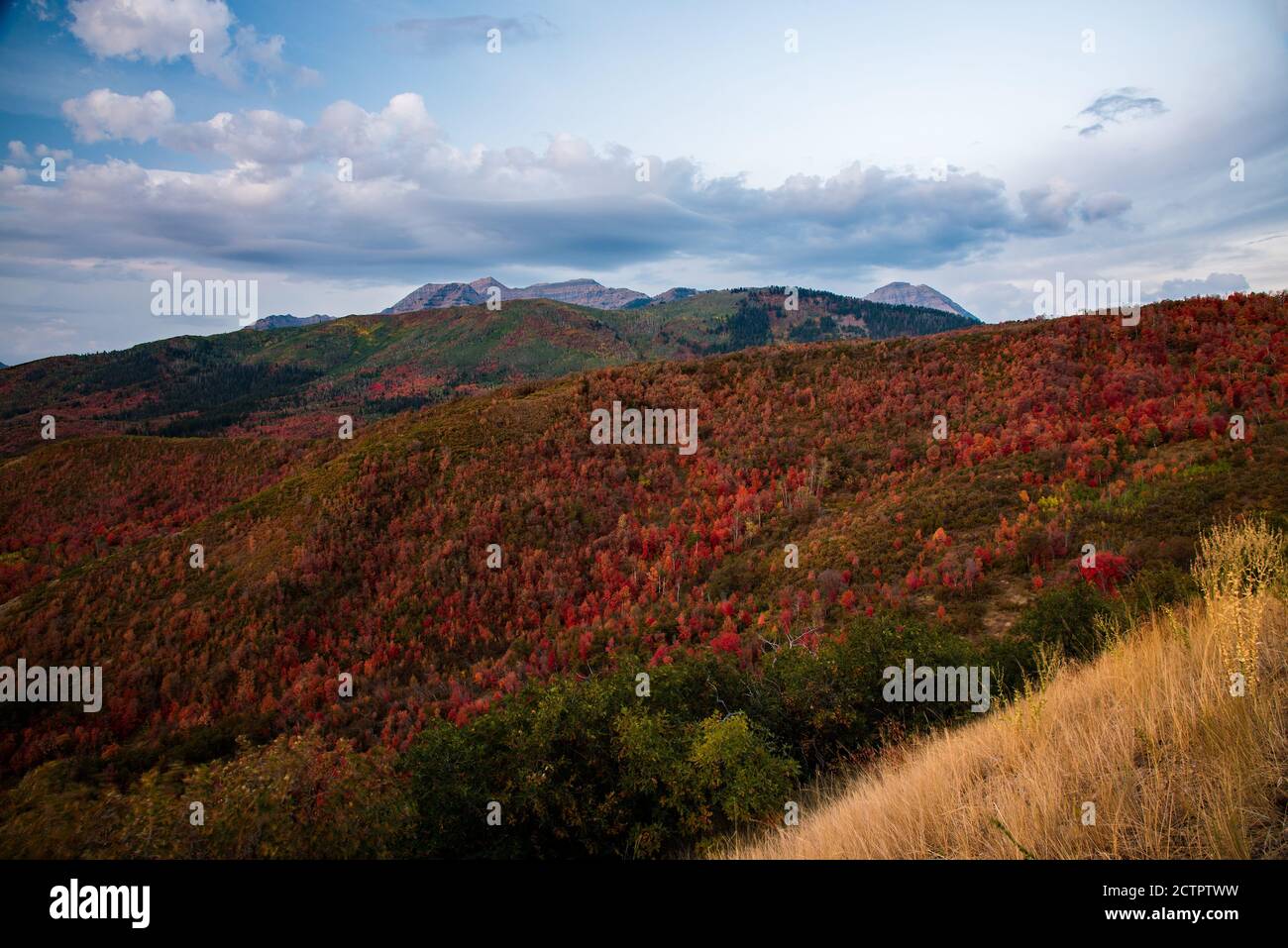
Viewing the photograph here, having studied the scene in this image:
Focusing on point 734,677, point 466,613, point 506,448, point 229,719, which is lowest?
point 229,719

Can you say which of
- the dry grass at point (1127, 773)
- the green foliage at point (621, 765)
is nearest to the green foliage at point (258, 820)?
the green foliage at point (621, 765)

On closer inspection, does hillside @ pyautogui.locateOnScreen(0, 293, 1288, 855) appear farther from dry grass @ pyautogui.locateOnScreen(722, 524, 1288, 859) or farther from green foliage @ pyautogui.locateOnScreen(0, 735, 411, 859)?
dry grass @ pyautogui.locateOnScreen(722, 524, 1288, 859)

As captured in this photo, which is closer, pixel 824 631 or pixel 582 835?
pixel 582 835

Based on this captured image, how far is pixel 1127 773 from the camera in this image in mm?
4012

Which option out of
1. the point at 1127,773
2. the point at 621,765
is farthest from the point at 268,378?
the point at 1127,773

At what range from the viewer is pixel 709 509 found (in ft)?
97.0

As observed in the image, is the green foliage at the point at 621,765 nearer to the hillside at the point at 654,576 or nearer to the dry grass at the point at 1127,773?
the hillside at the point at 654,576

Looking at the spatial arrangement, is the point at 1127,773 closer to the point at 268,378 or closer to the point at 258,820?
the point at 258,820

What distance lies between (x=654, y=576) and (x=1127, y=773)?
2161cm

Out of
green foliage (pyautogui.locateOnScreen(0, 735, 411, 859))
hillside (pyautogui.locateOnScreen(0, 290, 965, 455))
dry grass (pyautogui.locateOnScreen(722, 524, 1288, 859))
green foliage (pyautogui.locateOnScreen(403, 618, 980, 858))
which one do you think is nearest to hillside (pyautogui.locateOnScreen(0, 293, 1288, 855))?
green foliage (pyautogui.locateOnScreen(403, 618, 980, 858))

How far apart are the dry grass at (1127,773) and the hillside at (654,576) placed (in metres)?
3.94

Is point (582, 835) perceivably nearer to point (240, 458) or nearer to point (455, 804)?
point (455, 804)
